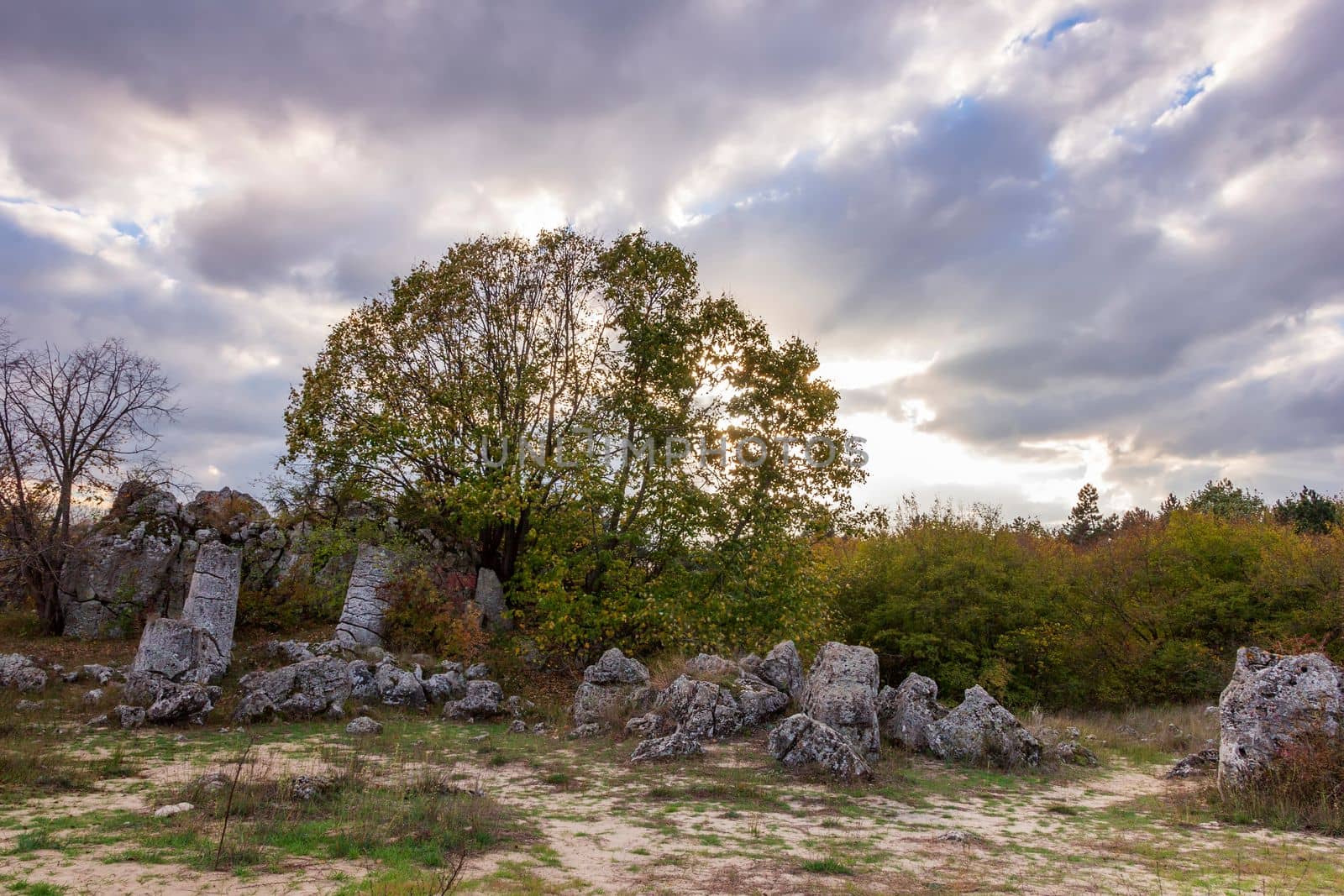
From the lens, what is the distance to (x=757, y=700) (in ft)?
47.9

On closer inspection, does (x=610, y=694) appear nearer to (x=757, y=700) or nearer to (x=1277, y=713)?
(x=757, y=700)

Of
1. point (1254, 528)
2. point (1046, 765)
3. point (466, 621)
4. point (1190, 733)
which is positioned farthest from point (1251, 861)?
point (1254, 528)

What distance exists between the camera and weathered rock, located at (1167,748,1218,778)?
12.4 metres

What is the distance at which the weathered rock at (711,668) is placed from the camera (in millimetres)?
15616

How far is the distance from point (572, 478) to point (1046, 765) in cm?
1221

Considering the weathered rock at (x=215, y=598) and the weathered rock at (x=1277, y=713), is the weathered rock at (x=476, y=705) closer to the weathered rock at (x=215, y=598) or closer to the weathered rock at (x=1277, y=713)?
the weathered rock at (x=215, y=598)

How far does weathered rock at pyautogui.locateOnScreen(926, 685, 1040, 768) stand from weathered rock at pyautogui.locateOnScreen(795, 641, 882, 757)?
110 centimetres

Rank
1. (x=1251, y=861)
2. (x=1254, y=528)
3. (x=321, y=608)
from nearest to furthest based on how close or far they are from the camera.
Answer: (x=1251, y=861)
(x=321, y=608)
(x=1254, y=528)

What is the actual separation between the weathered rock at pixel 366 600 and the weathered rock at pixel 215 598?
2920mm

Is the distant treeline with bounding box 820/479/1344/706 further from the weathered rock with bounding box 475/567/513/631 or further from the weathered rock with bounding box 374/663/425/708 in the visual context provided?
the weathered rock with bounding box 374/663/425/708

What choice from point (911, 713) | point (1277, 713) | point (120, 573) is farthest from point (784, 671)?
point (120, 573)

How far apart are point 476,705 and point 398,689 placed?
186cm

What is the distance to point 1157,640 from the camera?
24094 millimetres

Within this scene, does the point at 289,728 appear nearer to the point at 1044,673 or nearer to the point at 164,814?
the point at 164,814
